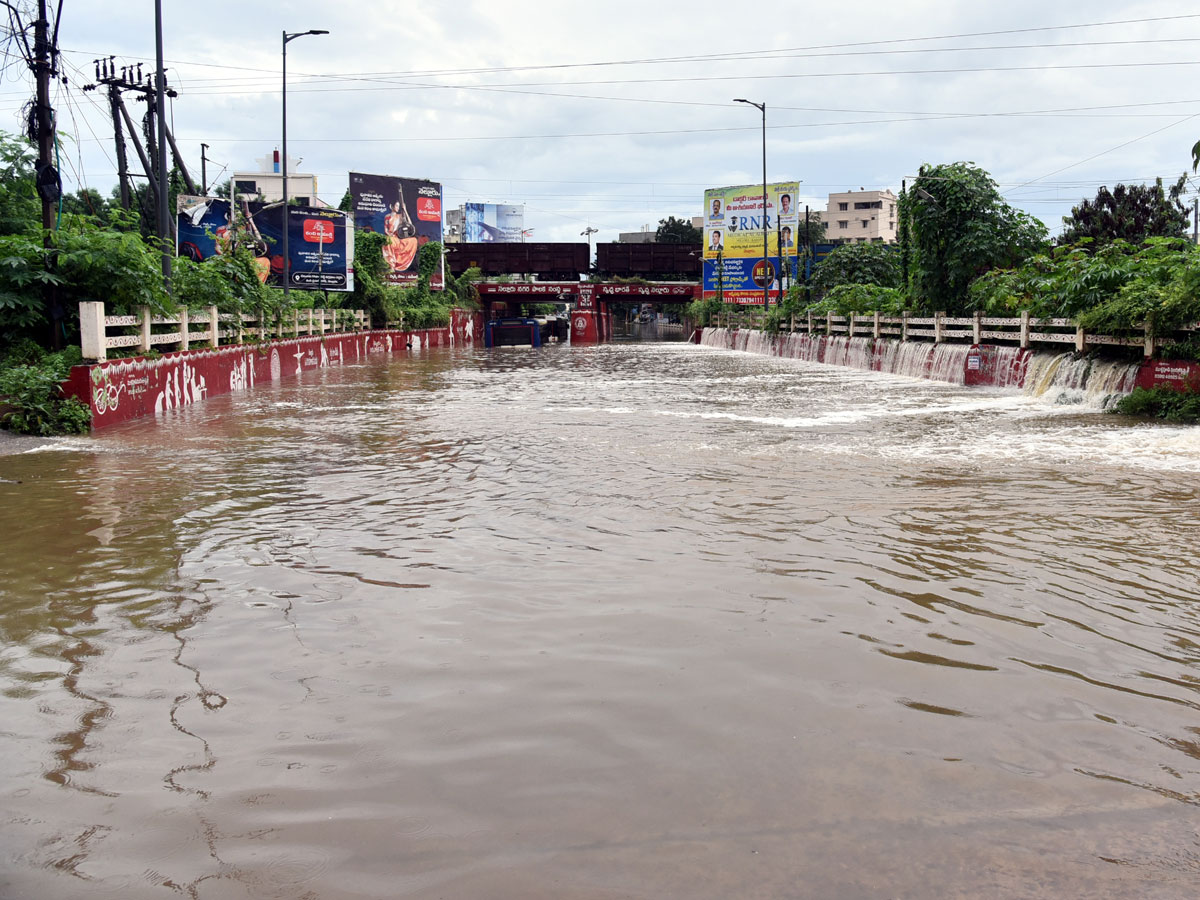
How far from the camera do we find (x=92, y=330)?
49.7ft

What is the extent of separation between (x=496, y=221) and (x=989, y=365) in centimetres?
12111

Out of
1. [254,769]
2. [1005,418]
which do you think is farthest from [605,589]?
[1005,418]

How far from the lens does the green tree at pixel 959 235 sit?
97.9 feet

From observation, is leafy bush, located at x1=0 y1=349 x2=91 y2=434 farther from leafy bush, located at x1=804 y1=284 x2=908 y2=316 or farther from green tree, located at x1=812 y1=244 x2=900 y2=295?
green tree, located at x1=812 y1=244 x2=900 y2=295

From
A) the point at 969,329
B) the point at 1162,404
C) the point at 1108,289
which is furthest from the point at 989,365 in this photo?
the point at 1162,404

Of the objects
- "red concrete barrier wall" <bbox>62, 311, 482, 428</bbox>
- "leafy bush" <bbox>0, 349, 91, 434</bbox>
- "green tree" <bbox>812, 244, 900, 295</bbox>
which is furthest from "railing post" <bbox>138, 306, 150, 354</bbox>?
"green tree" <bbox>812, 244, 900, 295</bbox>

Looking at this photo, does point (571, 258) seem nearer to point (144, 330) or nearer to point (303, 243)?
point (303, 243)

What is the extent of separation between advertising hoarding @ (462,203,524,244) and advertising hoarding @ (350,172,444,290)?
62728mm

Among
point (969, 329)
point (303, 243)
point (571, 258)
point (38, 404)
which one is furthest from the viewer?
point (571, 258)

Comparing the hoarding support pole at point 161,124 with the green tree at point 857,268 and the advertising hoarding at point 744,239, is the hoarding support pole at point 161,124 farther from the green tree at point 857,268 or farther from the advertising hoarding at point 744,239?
the advertising hoarding at point 744,239

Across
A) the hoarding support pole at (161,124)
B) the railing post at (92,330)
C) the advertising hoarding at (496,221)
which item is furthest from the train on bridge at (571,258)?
the railing post at (92,330)

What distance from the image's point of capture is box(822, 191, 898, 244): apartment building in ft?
435

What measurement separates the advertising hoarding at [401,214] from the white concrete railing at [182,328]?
1191 inches

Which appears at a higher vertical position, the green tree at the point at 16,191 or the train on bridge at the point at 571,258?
the train on bridge at the point at 571,258
